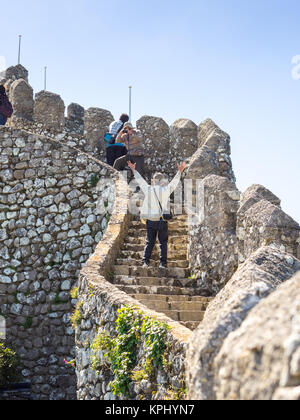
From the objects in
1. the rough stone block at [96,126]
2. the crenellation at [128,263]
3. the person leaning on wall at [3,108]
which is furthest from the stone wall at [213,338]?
the rough stone block at [96,126]

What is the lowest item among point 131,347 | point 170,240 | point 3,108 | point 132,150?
point 131,347

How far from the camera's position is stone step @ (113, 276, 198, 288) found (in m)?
8.57

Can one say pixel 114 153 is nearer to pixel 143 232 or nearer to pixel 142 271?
pixel 143 232

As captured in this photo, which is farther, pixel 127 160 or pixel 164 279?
pixel 127 160

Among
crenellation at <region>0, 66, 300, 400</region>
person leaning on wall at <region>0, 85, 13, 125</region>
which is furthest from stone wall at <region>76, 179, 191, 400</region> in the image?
person leaning on wall at <region>0, 85, 13, 125</region>

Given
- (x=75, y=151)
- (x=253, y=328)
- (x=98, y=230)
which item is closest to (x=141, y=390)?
(x=253, y=328)

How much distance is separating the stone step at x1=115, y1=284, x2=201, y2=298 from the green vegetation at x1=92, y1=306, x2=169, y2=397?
179cm

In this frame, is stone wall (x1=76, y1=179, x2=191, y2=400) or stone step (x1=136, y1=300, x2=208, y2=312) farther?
stone step (x1=136, y1=300, x2=208, y2=312)

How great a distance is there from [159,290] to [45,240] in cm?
395

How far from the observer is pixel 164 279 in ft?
28.7

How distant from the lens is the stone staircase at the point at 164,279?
24.9 ft

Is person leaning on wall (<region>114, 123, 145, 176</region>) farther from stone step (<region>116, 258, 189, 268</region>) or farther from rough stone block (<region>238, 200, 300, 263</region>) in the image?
rough stone block (<region>238, 200, 300, 263</region>)

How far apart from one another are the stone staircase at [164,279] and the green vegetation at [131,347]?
1.00 m

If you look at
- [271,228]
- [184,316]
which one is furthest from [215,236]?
[271,228]
